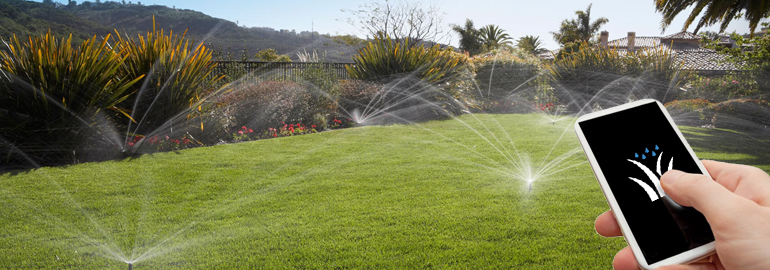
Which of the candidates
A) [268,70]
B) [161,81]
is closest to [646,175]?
[161,81]

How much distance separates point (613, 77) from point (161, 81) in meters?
14.9

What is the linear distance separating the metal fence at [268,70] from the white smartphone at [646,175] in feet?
35.7

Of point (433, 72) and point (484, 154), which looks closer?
point (484, 154)

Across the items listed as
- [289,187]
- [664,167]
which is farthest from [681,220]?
[289,187]

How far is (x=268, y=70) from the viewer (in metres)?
17.1

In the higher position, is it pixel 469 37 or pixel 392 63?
pixel 469 37

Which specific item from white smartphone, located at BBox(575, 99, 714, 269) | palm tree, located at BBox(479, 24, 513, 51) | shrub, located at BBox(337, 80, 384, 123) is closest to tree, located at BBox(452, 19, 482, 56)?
palm tree, located at BBox(479, 24, 513, 51)

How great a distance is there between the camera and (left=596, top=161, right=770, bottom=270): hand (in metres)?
1.08

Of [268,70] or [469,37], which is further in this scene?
[469,37]

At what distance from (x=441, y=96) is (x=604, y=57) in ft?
22.9

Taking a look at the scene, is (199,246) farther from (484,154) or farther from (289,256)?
(484,154)

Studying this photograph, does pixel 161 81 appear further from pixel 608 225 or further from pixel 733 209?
pixel 733 209

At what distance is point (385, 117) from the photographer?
12.1m

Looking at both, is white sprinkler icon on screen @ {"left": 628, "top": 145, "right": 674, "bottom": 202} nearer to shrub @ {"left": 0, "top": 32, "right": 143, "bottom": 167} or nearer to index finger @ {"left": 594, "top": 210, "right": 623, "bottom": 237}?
index finger @ {"left": 594, "top": 210, "right": 623, "bottom": 237}
